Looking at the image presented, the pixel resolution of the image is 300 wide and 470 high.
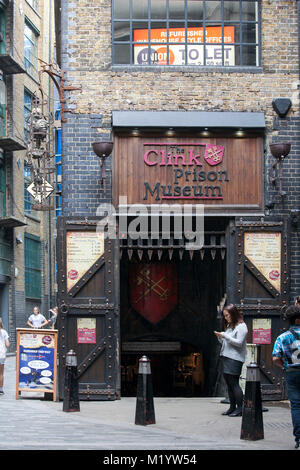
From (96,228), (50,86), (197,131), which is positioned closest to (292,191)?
(197,131)

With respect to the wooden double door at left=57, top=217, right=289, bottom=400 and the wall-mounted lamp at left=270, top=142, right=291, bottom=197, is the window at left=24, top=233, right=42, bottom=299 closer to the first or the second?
the wooden double door at left=57, top=217, right=289, bottom=400

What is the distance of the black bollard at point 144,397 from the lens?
1075 cm

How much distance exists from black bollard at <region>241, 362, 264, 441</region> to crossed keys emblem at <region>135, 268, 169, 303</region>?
29.1ft

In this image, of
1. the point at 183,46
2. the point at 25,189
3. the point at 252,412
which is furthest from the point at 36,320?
the point at 25,189

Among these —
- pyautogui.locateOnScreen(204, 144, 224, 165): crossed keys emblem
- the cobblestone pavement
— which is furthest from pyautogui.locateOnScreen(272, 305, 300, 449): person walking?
pyautogui.locateOnScreen(204, 144, 224, 165): crossed keys emblem

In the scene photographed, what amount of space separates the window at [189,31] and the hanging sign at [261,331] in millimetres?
4770

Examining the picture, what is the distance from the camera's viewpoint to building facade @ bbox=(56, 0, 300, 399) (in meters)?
Result: 14.0

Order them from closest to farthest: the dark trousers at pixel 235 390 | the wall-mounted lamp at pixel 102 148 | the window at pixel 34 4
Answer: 1. the dark trousers at pixel 235 390
2. the wall-mounted lamp at pixel 102 148
3. the window at pixel 34 4

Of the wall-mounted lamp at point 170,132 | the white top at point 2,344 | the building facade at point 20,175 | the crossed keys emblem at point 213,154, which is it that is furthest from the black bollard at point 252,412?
the building facade at point 20,175

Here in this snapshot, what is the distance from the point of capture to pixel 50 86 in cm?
4094

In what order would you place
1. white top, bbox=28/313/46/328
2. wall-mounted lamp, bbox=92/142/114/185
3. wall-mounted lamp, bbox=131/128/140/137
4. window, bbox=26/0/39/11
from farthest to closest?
window, bbox=26/0/39/11, white top, bbox=28/313/46/328, wall-mounted lamp, bbox=131/128/140/137, wall-mounted lamp, bbox=92/142/114/185

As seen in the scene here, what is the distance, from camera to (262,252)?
1412 cm

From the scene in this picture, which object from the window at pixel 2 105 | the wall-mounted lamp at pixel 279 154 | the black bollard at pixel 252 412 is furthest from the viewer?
the window at pixel 2 105

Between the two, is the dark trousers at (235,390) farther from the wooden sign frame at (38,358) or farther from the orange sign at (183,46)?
the orange sign at (183,46)
